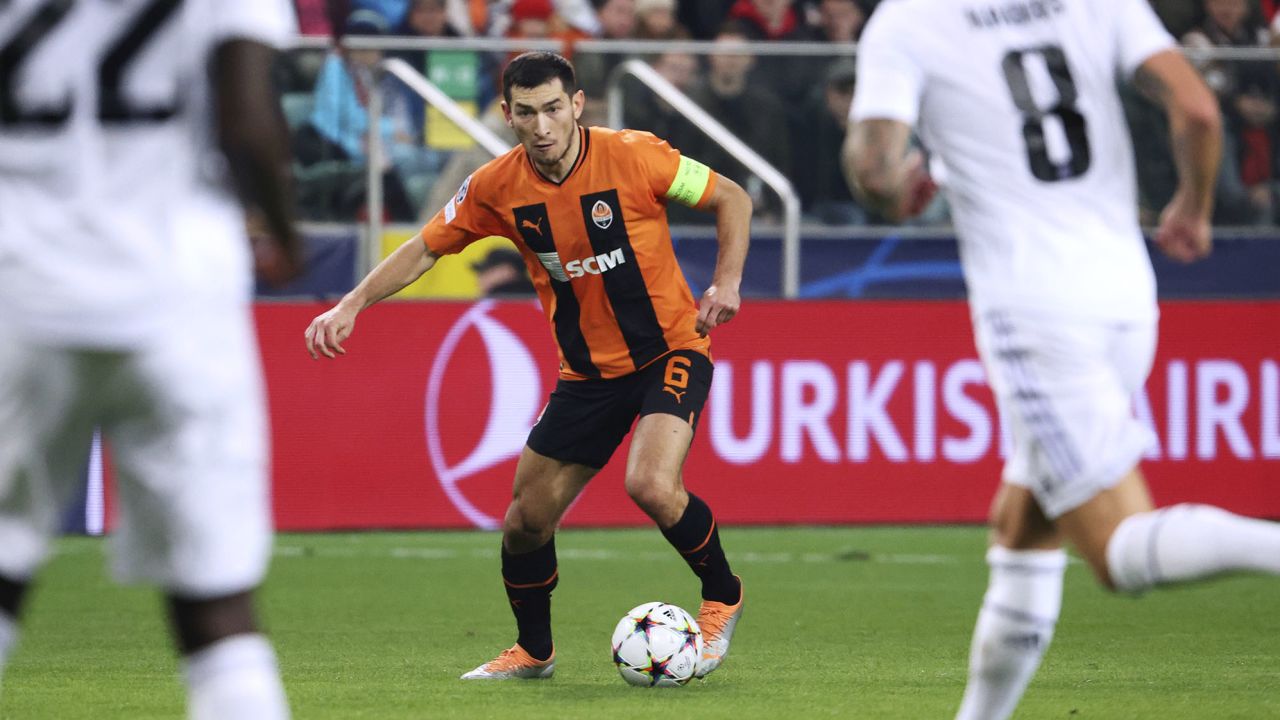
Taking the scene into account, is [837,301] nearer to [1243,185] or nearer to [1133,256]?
[1243,185]

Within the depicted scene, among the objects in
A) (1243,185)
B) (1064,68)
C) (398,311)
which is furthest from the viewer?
(1243,185)

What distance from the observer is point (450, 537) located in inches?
456

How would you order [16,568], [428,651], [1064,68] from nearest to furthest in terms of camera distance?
1. [16,568]
2. [1064,68]
3. [428,651]

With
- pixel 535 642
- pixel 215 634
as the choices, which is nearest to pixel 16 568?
pixel 215 634

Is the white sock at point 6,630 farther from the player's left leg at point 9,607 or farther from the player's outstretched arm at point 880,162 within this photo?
the player's outstretched arm at point 880,162

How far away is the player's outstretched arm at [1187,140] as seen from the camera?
4.22 m

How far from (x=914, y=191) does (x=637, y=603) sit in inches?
177

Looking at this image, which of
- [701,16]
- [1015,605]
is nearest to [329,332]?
[1015,605]

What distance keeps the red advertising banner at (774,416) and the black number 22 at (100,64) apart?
820 cm

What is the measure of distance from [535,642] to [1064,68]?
9.98ft

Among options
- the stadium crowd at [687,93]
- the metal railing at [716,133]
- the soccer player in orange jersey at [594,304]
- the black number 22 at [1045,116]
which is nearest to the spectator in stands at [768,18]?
the stadium crowd at [687,93]

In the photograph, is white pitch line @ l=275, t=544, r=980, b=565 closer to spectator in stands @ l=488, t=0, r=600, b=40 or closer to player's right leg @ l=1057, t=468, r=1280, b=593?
spectator in stands @ l=488, t=0, r=600, b=40

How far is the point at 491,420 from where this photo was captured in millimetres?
11328

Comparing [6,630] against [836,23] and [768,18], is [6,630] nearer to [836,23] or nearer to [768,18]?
[768,18]
